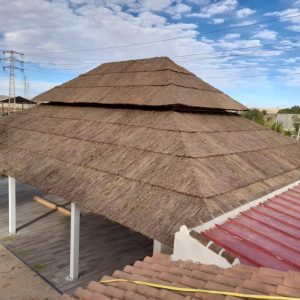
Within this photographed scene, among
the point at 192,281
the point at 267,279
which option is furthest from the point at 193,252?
the point at 267,279

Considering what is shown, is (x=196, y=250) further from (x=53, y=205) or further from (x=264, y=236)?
(x=53, y=205)

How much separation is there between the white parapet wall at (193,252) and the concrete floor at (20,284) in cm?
556

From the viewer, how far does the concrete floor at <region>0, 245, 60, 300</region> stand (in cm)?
910

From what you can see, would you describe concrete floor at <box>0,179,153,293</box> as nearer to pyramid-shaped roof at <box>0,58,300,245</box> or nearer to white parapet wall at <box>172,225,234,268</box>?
pyramid-shaped roof at <box>0,58,300,245</box>

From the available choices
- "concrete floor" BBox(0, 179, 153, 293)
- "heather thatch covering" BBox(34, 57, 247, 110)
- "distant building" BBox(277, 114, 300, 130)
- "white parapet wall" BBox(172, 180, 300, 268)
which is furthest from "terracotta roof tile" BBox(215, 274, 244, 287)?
"distant building" BBox(277, 114, 300, 130)

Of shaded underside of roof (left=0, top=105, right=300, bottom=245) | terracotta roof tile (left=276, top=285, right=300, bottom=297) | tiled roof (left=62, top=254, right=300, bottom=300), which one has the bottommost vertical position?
tiled roof (left=62, top=254, right=300, bottom=300)

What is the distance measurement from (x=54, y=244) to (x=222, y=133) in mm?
7913

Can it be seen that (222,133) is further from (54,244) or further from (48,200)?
(48,200)

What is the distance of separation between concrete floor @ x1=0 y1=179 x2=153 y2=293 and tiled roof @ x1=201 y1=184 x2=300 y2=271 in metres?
5.89

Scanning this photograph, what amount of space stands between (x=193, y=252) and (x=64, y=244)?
344 inches

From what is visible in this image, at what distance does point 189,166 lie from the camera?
747 centimetres

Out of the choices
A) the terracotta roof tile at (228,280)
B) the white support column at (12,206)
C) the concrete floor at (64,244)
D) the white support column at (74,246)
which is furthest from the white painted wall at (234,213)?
the white support column at (12,206)

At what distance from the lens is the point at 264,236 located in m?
5.70

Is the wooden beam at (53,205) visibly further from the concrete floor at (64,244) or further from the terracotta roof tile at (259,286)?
the terracotta roof tile at (259,286)
